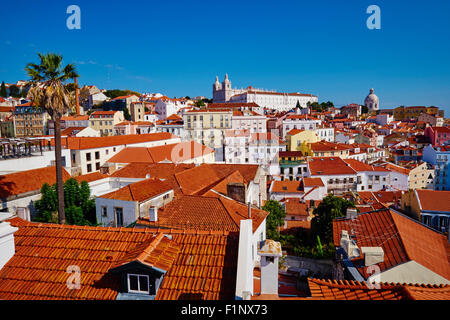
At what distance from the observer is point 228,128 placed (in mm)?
65125

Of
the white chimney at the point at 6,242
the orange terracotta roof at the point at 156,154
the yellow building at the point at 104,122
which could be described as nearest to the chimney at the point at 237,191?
the white chimney at the point at 6,242

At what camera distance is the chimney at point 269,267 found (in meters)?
5.91

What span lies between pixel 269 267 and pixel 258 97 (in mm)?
139058

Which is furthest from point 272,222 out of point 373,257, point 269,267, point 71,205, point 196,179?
point 269,267

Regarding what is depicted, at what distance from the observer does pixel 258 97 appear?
461 feet

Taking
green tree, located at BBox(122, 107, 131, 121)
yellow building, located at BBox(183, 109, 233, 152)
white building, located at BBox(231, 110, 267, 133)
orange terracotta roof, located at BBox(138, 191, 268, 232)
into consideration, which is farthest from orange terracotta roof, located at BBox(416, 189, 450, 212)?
green tree, located at BBox(122, 107, 131, 121)

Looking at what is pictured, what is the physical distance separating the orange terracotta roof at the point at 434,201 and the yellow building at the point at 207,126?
4688 cm

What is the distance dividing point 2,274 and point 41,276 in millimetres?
834

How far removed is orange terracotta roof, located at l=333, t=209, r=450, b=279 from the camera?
957 cm

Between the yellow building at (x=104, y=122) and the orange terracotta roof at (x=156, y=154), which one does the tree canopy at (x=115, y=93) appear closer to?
the yellow building at (x=104, y=122)

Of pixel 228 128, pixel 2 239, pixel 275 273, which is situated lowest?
pixel 275 273

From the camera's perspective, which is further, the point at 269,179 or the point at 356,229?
the point at 269,179

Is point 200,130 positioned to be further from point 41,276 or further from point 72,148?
point 41,276
